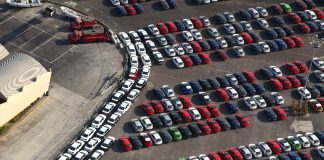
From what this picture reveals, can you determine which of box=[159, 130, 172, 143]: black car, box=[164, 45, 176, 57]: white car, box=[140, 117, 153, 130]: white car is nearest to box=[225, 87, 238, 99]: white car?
box=[164, 45, 176, 57]: white car

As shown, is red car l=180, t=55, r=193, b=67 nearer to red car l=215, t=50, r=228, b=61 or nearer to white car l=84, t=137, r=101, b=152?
red car l=215, t=50, r=228, b=61

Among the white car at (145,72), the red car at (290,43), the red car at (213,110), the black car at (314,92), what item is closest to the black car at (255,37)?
the red car at (290,43)

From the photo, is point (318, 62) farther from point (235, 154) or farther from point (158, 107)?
point (158, 107)

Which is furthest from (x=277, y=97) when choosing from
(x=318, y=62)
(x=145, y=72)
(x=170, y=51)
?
(x=145, y=72)

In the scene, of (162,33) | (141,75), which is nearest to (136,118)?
(141,75)

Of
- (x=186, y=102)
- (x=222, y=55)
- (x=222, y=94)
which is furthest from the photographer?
(x=222, y=55)

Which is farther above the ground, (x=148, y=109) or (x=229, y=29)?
(x=229, y=29)

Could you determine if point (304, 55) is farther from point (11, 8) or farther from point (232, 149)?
point (11, 8)

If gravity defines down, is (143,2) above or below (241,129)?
above
